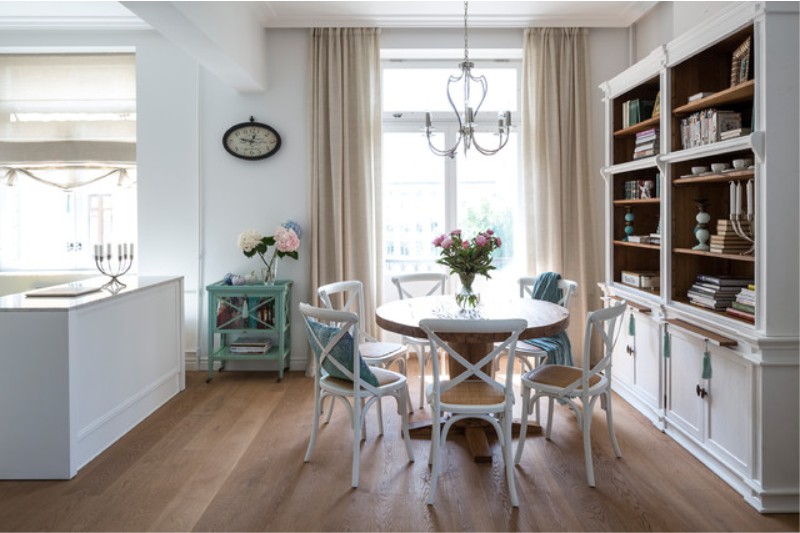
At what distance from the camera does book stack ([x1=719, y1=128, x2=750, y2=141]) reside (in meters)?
2.61

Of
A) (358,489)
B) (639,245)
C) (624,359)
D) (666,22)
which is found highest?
(666,22)

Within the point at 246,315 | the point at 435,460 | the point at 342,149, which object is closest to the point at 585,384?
the point at 435,460

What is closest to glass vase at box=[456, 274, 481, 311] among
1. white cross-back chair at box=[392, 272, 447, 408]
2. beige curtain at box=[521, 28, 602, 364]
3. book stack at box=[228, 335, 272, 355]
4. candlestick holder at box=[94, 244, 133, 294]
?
white cross-back chair at box=[392, 272, 447, 408]

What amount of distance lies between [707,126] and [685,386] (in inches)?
54.2

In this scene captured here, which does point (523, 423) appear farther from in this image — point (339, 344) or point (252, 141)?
point (252, 141)

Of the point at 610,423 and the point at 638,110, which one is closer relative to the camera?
A: the point at 610,423

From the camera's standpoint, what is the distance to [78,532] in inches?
88.1

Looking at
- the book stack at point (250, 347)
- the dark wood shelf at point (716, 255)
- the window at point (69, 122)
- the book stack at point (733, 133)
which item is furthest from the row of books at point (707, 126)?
the window at point (69, 122)

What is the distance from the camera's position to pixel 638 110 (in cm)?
378

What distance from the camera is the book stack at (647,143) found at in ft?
11.6

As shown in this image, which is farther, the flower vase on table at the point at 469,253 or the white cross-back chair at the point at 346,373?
the flower vase on table at the point at 469,253

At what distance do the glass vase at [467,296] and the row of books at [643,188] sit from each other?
1386 millimetres

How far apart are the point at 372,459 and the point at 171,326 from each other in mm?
1883

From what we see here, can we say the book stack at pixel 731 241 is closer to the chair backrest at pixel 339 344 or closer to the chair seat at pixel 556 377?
the chair seat at pixel 556 377
